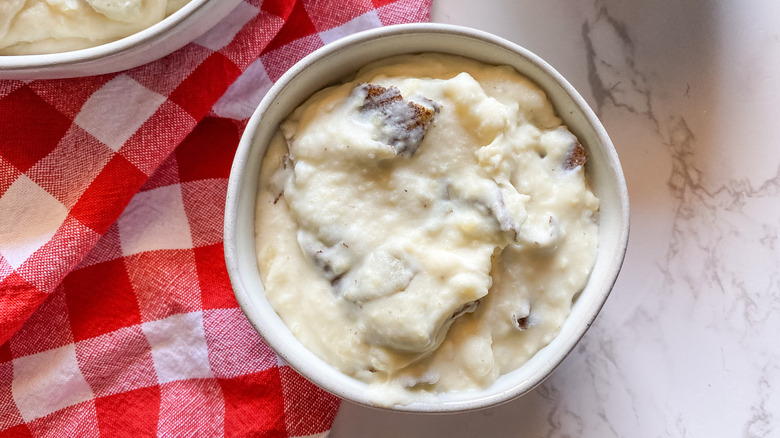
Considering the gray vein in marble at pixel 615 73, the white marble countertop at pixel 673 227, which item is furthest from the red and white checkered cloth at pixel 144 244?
the gray vein in marble at pixel 615 73

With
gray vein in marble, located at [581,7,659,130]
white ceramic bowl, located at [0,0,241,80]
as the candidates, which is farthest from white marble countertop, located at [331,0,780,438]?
white ceramic bowl, located at [0,0,241,80]

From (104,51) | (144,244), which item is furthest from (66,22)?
(144,244)

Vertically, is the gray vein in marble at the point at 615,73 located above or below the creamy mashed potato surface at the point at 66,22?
above

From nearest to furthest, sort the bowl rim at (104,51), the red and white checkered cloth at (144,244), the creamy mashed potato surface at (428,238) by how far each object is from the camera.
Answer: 1. the creamy mashed potato surface at (428,238)
2. the bowl rim at (104,51)
3. the red and white checkered cloth at (144,244)

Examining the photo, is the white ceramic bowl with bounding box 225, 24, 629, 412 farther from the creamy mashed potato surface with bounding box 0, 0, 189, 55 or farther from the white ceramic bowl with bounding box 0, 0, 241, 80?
the creamy mashed potato surface with bounding box 0, 0, 189, 55

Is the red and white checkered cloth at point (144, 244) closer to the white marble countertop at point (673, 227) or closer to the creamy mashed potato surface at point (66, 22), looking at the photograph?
the creamy mashed potato surface at point (66, 22)

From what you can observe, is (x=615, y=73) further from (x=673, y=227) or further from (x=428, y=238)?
(x=428, y=238)

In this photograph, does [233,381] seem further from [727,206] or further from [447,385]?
[727,206]
